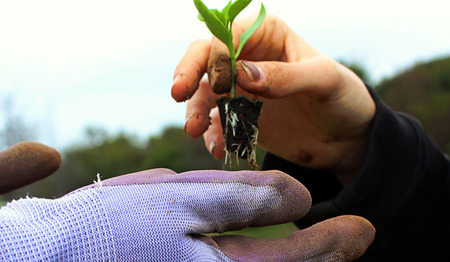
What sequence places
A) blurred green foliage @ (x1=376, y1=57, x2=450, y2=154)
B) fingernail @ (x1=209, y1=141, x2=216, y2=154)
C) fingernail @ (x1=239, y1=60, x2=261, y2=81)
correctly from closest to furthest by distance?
fingernail @ (x1=239, y1=60, x2=261, y2=81) → fingernail @ (x1=209, y1=141, x2=216, y2=154) → blurred green foliage @ (x1=376, y1=57, x2=450, y2=154)

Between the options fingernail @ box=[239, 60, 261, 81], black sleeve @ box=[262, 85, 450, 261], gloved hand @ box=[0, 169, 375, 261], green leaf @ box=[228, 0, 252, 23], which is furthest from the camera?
black sleeve @ box=[262, 85, 450, 261]

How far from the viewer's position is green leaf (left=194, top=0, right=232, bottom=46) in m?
1.39

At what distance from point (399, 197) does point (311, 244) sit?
88cm

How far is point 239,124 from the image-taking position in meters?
1.53

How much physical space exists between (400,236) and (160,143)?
1715 cm

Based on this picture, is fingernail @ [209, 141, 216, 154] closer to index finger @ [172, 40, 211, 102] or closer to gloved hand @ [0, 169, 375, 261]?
index finger @ [172, 40, 211, 102]

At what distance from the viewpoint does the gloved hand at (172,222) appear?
0.83 meters

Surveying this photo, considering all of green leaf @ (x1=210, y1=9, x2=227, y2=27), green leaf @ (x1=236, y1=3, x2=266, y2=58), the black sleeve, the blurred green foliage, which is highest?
green leaf @ (x1=210, y1=9, x2=227, y2=27)

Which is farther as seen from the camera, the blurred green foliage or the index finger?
the blurred green foliage

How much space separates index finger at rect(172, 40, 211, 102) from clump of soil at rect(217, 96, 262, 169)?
155 millimetres

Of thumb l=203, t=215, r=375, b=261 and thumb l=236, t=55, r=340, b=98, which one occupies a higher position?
thumb l=236, t=55, r=340, b=98

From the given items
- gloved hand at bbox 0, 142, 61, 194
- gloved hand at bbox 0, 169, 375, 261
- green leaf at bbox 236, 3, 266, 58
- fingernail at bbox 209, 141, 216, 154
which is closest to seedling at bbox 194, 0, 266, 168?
green leaf at bbox 236, 3, 266, 58

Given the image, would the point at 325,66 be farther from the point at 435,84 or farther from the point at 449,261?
the point at 435,84

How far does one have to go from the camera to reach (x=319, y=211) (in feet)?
5.84
